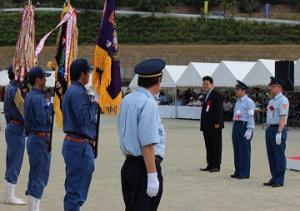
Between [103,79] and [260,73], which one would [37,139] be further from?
[260,73]

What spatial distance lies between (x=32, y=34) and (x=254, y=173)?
5243mm

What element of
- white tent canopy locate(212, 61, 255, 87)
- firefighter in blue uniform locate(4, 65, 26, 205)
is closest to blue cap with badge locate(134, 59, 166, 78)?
firefighter in blue uniform locate(4, 65, 26, 205)

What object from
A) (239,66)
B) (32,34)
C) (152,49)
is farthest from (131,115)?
(152,49)

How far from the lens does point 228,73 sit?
3106 centimetres

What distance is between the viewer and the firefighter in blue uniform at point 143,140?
5.29 meters

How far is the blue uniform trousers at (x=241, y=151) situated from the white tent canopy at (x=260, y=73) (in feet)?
54.5

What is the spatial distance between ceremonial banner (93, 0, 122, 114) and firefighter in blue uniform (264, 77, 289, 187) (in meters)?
3.55

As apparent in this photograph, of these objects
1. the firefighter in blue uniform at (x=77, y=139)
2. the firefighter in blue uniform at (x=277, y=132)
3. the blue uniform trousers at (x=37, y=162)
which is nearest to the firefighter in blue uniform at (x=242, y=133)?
the firefighter in blue uniform at (x=277, y=132)

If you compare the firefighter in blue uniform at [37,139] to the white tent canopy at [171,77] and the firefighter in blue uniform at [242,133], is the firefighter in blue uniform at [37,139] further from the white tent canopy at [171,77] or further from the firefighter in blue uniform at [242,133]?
the white tent canopy at [171,77]

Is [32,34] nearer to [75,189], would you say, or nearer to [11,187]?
[11,187]

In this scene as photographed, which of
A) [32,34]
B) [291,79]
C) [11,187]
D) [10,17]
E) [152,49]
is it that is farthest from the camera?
[10,17]

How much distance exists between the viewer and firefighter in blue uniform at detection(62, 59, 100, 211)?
6.53 m

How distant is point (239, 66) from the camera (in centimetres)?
3200

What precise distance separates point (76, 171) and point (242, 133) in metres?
6.45
